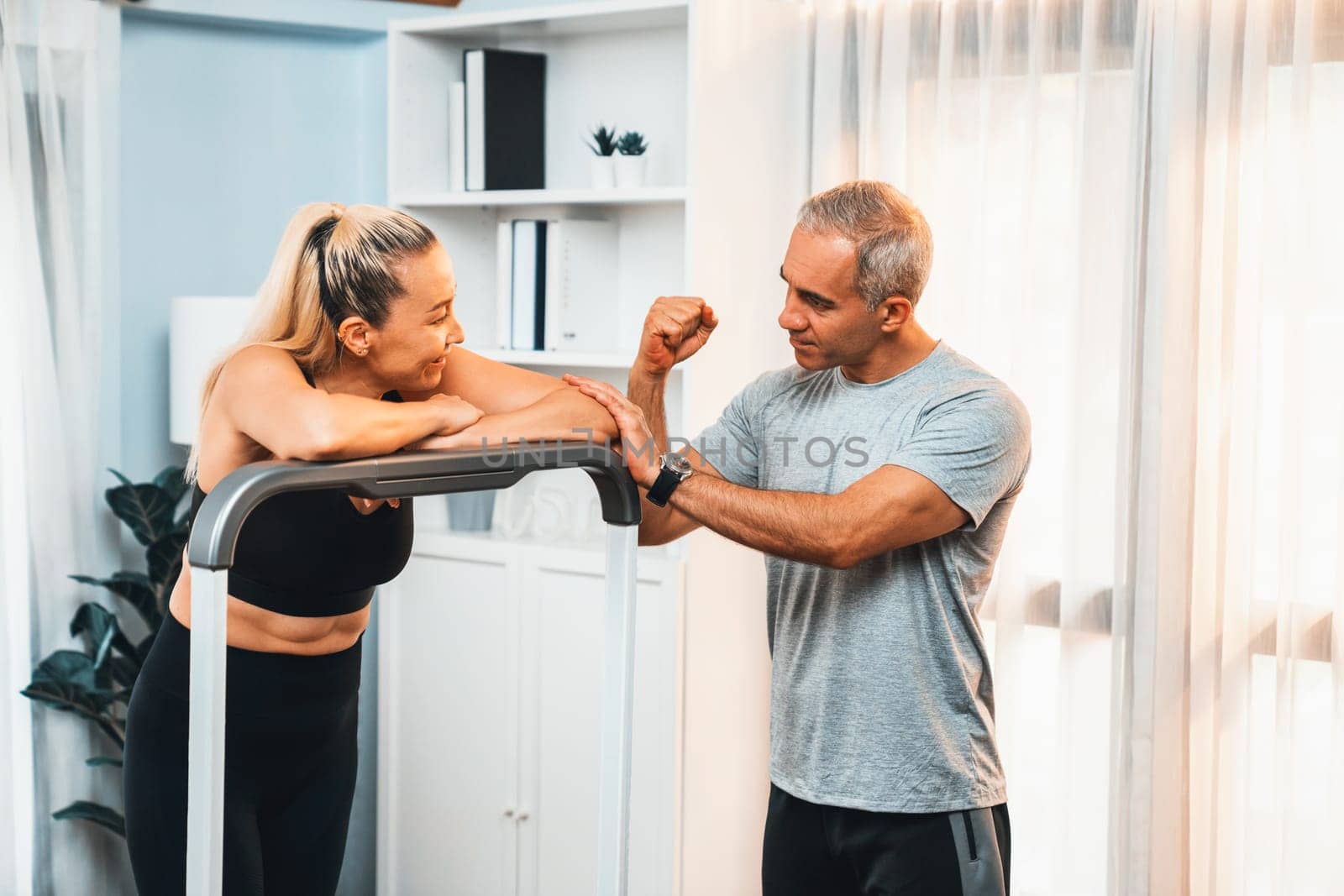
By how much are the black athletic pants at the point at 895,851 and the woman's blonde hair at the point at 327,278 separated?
0.85 meters

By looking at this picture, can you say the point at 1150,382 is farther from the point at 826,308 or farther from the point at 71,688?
the point at 71,688

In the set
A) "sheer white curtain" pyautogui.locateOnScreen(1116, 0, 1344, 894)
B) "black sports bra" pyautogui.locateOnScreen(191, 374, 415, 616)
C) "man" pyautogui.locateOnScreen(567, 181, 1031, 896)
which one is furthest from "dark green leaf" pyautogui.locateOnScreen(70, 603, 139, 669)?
"sheer white curtain" pyautogui.locateOnScreen(1116, 0, 1344, 894)

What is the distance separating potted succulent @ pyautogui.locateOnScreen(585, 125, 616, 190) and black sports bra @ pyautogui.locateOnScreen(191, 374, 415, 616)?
4.05 ft

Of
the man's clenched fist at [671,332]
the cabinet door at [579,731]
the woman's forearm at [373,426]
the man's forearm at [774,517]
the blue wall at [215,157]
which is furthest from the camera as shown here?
the blue wall at [215,157]

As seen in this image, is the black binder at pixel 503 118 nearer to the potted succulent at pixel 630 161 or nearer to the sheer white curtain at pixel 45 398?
the potted succulent at pixel 630 161

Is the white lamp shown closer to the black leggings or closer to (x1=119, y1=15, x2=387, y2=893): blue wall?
(x1=119, y1=15, x2=387, y2=893): blue wall

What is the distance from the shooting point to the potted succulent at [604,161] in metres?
2.64

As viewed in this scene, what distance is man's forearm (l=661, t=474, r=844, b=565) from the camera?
5.11 ft

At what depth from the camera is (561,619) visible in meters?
2.62

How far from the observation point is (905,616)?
5.49 ft

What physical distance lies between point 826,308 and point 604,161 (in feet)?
3.70

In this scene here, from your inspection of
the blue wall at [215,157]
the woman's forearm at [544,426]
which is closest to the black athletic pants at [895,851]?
the woman's forearm at [544,426]

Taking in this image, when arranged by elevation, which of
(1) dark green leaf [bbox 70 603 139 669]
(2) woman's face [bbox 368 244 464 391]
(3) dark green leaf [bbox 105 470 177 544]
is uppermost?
(2) woman's face [bbox 368 244 464 391]

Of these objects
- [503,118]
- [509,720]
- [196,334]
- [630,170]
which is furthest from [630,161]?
[509,720]
